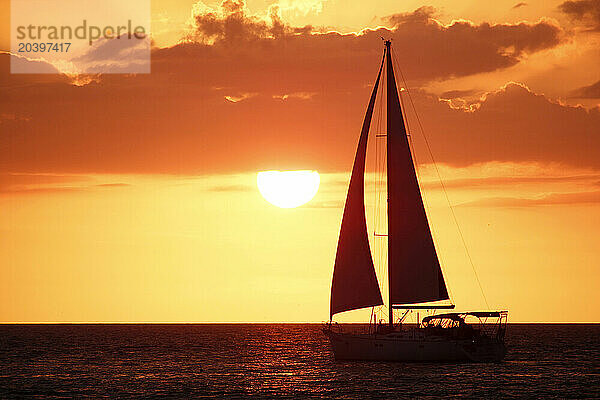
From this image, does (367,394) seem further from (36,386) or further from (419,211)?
(36,386)

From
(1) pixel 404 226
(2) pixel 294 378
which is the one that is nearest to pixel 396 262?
(1) pixel 404 226

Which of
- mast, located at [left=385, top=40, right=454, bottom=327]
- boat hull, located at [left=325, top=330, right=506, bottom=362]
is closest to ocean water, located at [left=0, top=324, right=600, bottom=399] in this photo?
boat hull, located at [left=325, top=330, right=506, bottom=362]

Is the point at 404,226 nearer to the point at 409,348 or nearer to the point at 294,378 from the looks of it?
the point at 409,348

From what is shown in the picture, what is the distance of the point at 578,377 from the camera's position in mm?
79500

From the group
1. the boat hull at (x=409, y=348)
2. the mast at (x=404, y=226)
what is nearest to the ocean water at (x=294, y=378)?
the boat hull at (x=409, y=348)

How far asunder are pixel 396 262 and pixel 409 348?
6415 mm

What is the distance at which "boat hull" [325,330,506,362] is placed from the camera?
7075 centimetres

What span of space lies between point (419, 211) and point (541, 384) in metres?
15.8

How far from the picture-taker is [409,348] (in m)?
70.9

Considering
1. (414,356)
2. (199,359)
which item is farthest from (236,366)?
(414,356)

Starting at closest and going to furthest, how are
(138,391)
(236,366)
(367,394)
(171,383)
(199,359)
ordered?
(367,394)
(138,391)
(171,383)
(236,366)
(199,359)

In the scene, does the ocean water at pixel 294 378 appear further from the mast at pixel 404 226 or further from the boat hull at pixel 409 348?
the mast at pixel 404 226

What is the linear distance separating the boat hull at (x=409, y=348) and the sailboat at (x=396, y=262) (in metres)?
0.07

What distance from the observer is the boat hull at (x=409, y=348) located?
7075 centimetres
